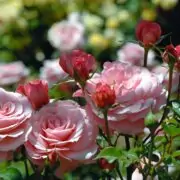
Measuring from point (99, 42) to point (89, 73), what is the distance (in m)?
3.31

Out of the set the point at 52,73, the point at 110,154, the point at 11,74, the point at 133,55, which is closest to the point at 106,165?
the point at 110,154

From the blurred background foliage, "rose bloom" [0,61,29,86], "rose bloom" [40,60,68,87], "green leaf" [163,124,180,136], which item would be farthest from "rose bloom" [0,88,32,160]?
the blurred background foliage

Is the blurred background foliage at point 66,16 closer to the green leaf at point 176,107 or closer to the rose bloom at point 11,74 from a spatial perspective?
the rose bloom at point 11,74

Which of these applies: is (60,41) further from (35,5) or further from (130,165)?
(130,165)

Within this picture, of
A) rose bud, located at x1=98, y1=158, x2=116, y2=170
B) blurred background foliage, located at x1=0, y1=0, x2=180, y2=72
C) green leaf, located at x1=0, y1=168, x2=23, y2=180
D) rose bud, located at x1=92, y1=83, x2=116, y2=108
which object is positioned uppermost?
rose bud, located at x1=92, y1=83, x2=116, y2=108

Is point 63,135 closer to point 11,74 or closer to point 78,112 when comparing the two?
point 78,112

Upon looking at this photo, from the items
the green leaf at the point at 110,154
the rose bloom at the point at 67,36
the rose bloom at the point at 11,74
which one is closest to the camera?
the green leaf at the point at 110,154

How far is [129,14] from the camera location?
4.95 meters

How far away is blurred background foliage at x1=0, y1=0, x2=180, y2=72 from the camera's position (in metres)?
4.88

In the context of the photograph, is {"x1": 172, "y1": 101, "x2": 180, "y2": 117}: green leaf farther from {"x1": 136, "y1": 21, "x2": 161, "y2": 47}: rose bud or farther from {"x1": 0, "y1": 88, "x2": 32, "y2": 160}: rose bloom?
{"x1": 0, "y1": 88, "x2": 32, "y2": 160}: rose bloom

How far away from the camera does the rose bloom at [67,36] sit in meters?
4.40

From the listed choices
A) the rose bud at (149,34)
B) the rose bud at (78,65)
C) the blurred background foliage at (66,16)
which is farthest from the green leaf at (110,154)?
the blurred background foliage at (66,16)

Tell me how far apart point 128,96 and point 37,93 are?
0.16m

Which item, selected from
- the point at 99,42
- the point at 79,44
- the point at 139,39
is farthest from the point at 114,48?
the point at 139,39
